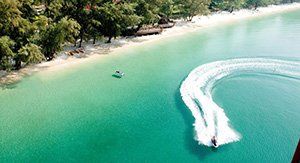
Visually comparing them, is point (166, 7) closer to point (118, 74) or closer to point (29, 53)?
point (118, 74)

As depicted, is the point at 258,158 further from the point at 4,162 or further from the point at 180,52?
the point at 180,52

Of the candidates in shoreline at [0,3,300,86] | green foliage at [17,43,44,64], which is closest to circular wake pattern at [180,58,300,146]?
shoreline at [0,3,300,86]

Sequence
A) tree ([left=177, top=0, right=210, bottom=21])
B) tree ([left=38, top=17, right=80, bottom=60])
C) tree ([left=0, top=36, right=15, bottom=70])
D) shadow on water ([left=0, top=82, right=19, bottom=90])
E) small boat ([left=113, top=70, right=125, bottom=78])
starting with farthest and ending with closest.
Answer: tree ([left=177, top=0, right=210, bottom=21]) < tree ([left=38, top=17, right=80, bottom=60]) < small boat ([left=113, top=70, right=125, bottom=78]) < shadow on water ([left=0, top=82, right=19, bottom=90]) < tree ([left=0, top=36, right=15, bottom=70])

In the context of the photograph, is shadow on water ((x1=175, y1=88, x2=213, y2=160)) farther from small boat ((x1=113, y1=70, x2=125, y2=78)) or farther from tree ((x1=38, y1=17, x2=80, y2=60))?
tree ((x1=38, y1=17, x2=80, y2=60))

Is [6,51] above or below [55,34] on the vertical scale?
below

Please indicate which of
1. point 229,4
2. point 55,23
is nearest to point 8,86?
point 55,23

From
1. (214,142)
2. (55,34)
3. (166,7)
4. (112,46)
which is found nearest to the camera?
(214,142)
